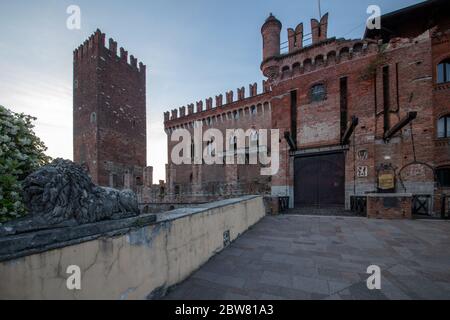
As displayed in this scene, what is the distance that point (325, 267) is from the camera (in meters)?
3.49

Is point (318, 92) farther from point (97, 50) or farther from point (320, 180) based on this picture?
point (97, 50)

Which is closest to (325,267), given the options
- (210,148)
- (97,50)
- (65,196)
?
(65,196)

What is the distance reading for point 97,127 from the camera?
69.8 ft

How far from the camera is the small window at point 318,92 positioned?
1241 centimetres

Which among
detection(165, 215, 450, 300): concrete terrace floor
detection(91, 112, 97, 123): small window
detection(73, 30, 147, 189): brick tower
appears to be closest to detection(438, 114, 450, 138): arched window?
detection(165, 215, 450, 300): concrete terrace floor

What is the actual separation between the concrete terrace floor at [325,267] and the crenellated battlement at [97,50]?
1052 inches

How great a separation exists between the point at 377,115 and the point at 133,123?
25428 mm

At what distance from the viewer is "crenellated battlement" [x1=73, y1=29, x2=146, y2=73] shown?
21859 millimetres

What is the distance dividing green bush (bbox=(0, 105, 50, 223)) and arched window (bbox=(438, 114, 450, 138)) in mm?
17490

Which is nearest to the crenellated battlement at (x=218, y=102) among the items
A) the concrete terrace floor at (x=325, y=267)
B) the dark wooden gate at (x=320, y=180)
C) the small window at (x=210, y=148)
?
the small window at (x=210, y=148)

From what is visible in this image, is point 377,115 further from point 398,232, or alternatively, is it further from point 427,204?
point 398,232

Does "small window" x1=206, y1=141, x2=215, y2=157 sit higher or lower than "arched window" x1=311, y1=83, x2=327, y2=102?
lower

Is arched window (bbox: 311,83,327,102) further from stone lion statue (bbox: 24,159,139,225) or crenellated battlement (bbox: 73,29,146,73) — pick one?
crenellated battlement (bbox: 73,29,146,73)
